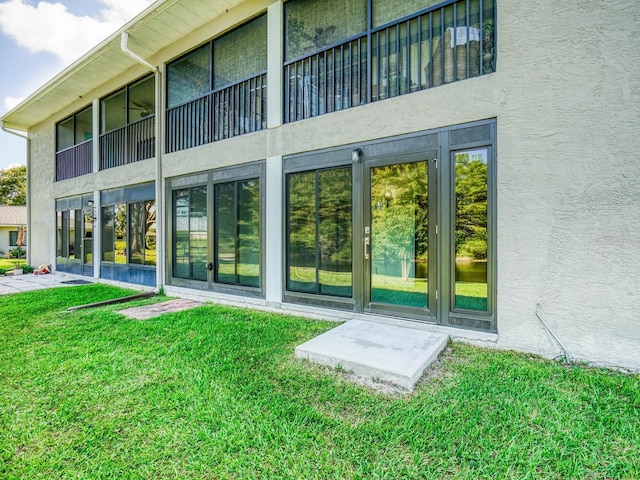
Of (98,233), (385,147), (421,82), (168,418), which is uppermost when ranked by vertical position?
(421,82)

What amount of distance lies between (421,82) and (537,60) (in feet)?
4.42

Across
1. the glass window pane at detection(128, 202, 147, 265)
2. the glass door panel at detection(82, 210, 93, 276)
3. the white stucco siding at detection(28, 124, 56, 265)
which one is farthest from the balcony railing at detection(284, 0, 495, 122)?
the white stucco siding at detection(28, 124, 56, 265)

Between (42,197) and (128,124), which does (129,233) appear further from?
(42,197)

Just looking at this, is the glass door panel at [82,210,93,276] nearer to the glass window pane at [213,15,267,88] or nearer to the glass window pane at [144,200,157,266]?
the glass window pane at [144,200,157,266]

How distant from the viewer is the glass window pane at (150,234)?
26.7 feet

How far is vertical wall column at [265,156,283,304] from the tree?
43.1m

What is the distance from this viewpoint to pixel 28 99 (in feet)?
33.5

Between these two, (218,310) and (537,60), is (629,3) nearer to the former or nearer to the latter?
(537,60)

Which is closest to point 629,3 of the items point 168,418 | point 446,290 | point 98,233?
point 446,290

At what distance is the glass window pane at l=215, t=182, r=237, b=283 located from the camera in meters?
6.55

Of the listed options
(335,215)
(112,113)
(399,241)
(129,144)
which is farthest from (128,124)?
(399,241)

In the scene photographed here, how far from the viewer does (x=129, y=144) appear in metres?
8.83

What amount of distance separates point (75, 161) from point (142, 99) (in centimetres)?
409

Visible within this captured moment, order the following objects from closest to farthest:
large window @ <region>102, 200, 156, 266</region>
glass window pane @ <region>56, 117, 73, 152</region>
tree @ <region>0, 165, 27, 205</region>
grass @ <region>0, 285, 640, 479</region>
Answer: grass @ <region>0, 285, 640, 479</region> < large window @ <region>102, 200, 156, 266</region> < glass window pane @ <region>56, 117, 73, 152</region> < tree @ <region>0, 165, 27, 205</region>
